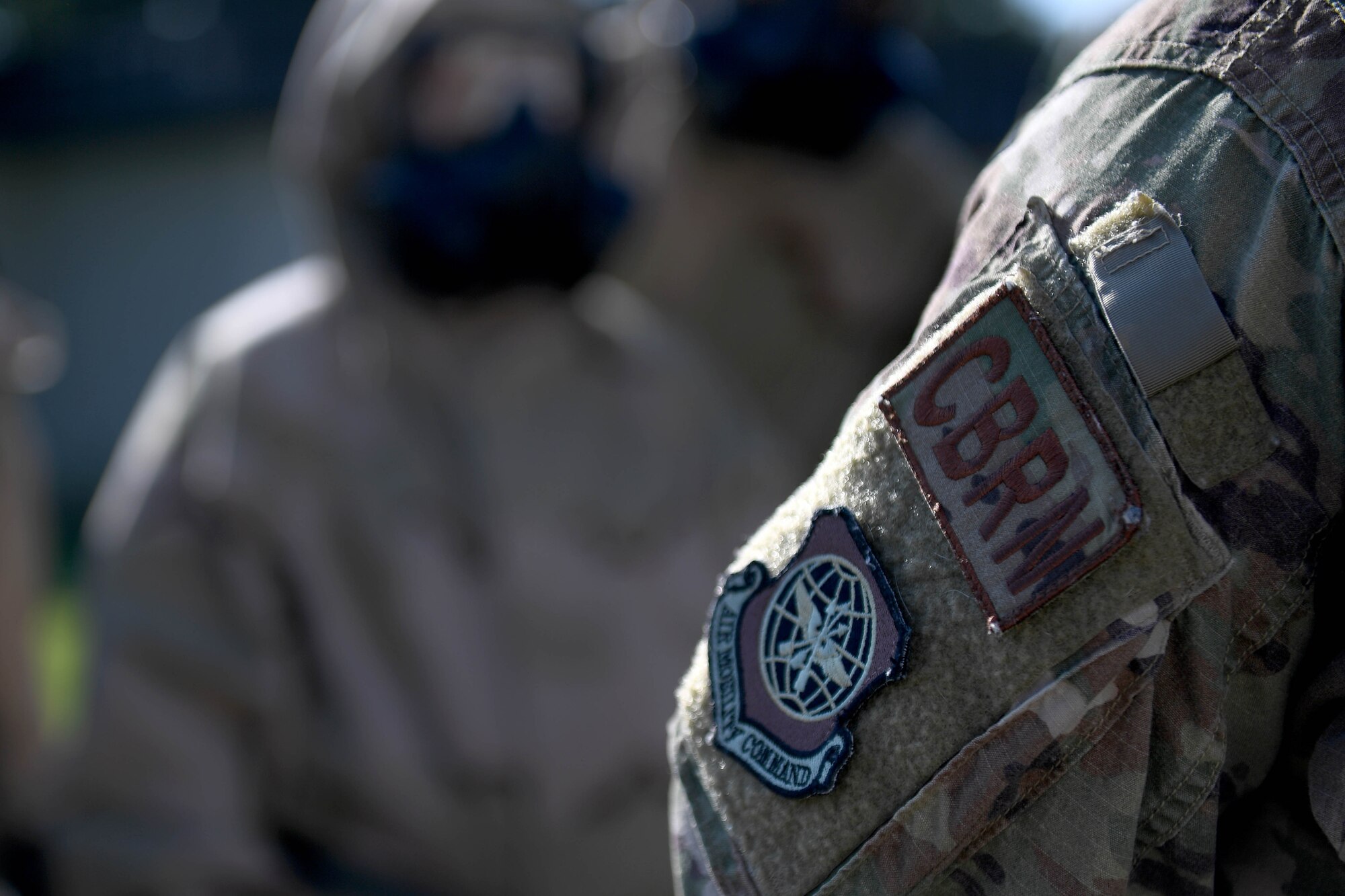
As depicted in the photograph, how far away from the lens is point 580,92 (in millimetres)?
2131

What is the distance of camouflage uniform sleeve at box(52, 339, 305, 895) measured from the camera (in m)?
1.61

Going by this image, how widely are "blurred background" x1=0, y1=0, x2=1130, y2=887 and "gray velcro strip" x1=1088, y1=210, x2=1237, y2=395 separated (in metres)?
8.67

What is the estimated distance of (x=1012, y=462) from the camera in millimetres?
547

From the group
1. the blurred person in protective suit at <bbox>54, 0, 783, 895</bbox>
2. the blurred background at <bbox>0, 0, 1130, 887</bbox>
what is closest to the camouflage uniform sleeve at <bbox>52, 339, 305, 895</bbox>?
the blurred person in protective suit at <bbox>54, 0, 783, 895</bbox>

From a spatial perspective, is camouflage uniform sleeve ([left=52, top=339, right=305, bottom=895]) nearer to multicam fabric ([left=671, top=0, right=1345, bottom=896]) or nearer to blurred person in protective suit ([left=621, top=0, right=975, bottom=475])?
blurred person in protective suit ([left=621, top=0, right=975, bottom=475])

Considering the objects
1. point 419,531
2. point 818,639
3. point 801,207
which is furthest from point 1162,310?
point 801,207

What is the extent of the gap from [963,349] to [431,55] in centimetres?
162

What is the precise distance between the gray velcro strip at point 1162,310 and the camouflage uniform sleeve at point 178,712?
1.42 metres

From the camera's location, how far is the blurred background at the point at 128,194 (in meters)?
9.09

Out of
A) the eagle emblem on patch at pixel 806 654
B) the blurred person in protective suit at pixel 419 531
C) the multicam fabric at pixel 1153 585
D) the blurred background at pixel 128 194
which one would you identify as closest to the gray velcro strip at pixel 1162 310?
the multicam fabric at pixel 1153 585

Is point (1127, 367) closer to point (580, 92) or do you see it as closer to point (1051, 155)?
point (1051, 155)

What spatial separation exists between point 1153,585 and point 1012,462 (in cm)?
8

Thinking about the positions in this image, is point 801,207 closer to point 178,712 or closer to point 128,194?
point 178,712

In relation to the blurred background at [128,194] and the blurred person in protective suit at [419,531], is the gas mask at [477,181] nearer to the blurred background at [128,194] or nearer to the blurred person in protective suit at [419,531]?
the blurred person in protective suit at [419,531]
